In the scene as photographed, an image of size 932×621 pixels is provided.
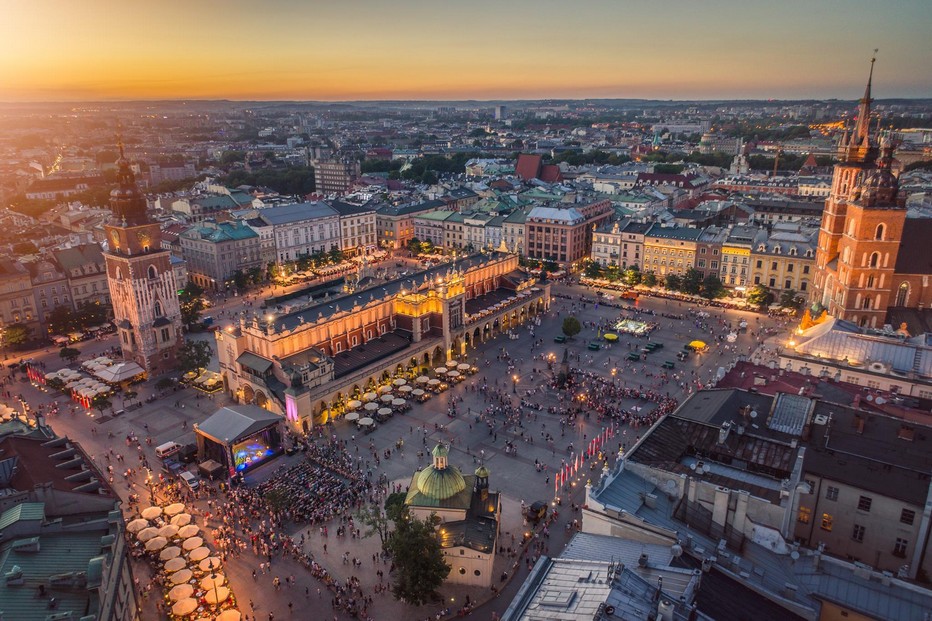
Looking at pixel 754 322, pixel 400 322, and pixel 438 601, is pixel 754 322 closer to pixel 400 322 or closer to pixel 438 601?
pixel 400 322

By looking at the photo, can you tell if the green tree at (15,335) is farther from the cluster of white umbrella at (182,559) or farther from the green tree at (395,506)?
the green tree at (395,506)

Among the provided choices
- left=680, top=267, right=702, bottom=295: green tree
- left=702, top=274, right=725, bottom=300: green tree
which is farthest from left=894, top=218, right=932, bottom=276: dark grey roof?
left=680, top=267, right=702, bottom=295: green tree

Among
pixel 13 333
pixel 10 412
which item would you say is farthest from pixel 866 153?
pixel 13 333

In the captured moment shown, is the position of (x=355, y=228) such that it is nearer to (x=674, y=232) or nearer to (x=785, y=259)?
(x=674, y=232)

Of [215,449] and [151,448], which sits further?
[151,448]

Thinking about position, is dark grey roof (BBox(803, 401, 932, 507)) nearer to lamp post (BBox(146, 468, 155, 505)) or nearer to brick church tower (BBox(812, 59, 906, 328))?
brick church tower (BBox(812, 59, 906, 328))

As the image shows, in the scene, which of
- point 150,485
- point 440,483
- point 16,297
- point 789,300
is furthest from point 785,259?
point 16,297
